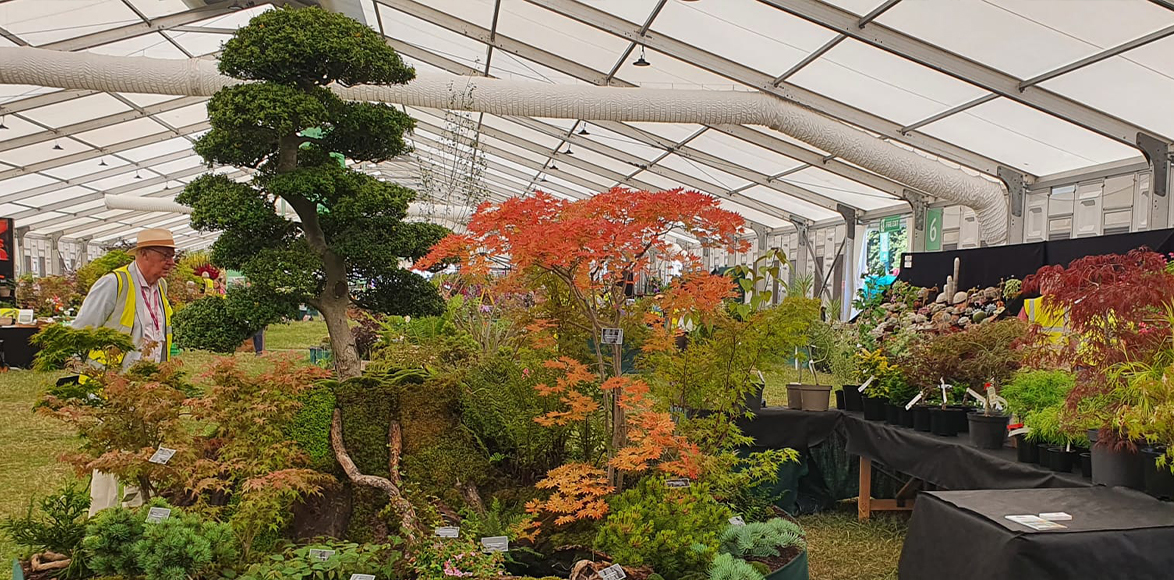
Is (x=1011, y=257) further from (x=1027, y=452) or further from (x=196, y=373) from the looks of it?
(x=196, y=373)

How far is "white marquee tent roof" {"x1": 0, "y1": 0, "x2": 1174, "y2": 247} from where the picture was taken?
510 cm

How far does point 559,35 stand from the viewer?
23.8ft

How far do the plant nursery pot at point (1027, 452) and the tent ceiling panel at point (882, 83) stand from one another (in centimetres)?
368

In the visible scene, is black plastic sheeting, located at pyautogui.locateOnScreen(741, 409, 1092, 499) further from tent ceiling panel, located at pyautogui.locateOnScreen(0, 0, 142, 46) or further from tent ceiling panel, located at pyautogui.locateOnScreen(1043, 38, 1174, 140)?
tent ceiling panel, located at pyautogui.locateOnScreen(0, 0, 142, 46)

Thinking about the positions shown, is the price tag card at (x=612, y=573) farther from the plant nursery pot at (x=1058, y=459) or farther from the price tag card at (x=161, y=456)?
the plant nursery pot at (x=1058, y=459)

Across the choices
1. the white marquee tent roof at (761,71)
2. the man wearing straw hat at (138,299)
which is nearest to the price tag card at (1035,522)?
the man wearing straw hat at (138,299)

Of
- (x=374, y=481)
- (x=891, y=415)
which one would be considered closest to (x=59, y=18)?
(x=374, y=481)

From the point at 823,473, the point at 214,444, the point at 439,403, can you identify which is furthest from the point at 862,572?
the point at 214,444

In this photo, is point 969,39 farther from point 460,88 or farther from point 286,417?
point 286,417

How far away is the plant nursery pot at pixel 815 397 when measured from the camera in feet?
13.5

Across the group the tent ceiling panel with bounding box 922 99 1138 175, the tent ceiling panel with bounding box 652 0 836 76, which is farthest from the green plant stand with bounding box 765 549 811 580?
the tent ceiling panel with bounding box 922 99 1138 175

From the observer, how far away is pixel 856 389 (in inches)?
163

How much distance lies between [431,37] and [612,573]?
24.3 feet

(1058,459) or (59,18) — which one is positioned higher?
(59,18)
